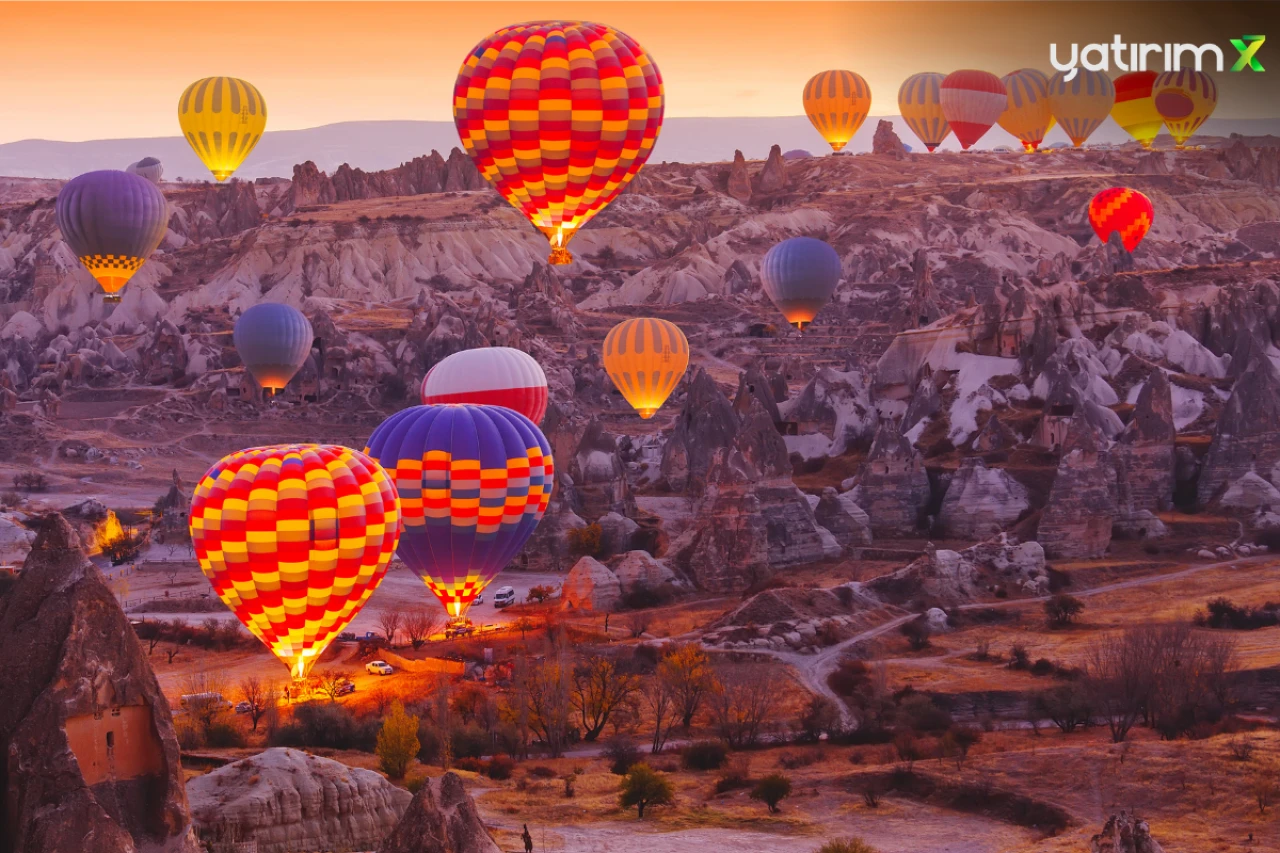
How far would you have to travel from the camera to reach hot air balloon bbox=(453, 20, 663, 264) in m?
43.4

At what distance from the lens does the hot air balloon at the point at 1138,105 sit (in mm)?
117688

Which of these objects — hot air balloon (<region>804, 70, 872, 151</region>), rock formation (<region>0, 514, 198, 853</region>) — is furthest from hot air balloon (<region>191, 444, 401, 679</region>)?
hot air balloon (<region>804, 70, 872, 151</region>)

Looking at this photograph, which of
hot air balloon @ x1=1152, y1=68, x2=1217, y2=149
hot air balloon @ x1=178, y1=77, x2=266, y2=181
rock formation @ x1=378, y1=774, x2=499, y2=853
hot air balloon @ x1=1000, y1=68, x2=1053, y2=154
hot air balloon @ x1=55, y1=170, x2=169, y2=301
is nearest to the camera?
rock formation @ x1=378, y1=774, x2=499, y2=853

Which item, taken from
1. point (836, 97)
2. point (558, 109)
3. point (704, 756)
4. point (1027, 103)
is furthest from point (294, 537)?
point (1027, 103)

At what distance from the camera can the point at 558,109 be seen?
4341 centimetres

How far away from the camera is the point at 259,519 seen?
32.3m

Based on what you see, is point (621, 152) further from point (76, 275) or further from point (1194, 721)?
point (76, 275)

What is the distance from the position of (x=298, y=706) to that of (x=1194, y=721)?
15.0 meters

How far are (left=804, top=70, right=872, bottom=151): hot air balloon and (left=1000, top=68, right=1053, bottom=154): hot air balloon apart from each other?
36.2 feet

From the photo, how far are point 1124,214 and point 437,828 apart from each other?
84.7 metres

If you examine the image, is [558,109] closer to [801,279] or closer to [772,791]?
[772,791]

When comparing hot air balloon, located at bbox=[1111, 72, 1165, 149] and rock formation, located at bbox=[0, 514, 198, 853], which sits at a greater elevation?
hot air balloon, located at bbox=[1111, 72, 1165, 149]

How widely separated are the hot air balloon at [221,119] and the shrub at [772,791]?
240ft

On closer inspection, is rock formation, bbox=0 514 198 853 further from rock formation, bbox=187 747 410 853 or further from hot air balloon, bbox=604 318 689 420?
hot air balloon, bbox=604 318 689 420
